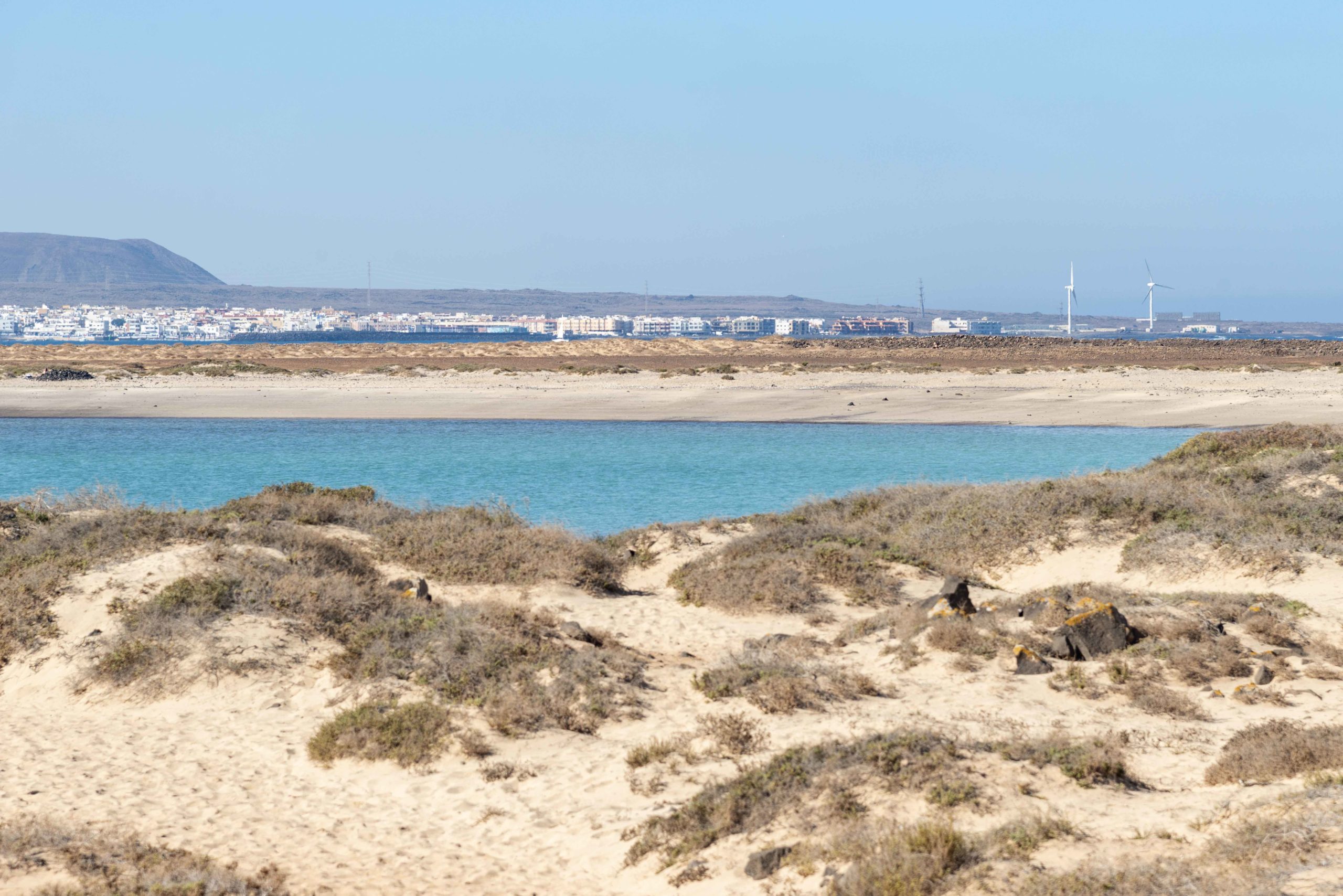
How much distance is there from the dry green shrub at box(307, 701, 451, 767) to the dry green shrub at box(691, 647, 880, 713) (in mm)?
2793

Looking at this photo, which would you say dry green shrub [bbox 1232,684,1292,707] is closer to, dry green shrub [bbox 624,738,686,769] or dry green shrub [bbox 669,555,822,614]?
dry green shrub [bbox 624,738,686,769]

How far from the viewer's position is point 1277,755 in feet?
27.4

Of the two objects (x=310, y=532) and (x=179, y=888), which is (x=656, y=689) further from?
(x=310, y=532)

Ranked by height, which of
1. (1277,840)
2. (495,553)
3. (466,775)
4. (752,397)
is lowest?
(466,775)

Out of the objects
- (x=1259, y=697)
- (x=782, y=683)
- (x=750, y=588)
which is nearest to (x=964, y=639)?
(x=782, y=683)

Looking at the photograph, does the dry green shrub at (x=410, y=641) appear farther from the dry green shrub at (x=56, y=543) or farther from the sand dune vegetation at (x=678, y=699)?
the dry green shrub at (x=56, y=543)

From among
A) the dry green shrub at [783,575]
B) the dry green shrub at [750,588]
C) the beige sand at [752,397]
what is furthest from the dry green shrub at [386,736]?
the beige sand at [752,397]

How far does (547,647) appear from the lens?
Result: 12.4m

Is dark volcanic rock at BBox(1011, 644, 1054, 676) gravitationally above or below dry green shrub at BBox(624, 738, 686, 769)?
above

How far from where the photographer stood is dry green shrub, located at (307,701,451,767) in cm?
1027

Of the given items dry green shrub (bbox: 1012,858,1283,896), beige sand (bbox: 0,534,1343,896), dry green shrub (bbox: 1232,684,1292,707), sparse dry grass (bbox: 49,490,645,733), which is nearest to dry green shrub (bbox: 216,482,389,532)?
sparse dry grass (bbox: 49,490,645,733)

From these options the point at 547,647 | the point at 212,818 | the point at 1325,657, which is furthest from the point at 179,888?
the point at 1325,657

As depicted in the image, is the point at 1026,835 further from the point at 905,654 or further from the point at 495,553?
the point at 495,553

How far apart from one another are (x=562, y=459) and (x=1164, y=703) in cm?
2634
